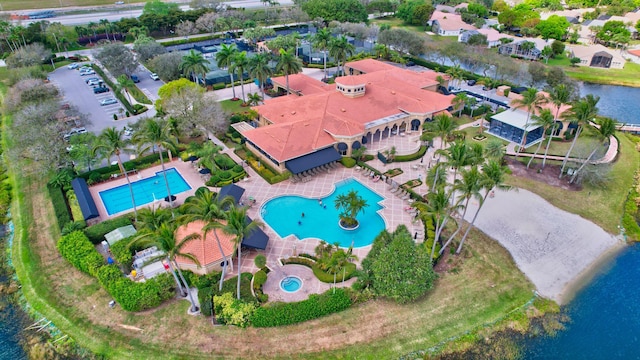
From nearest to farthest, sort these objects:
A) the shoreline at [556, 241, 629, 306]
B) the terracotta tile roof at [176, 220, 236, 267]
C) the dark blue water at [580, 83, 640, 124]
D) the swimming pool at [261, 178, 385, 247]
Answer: the terracotta tile roof at [176, 220, 236, 267], the shoreline at [556, 241, 629, 306], the swimming pool at [261, 178, 385, 247], the dark blue water at [580, 83, 640, 124]

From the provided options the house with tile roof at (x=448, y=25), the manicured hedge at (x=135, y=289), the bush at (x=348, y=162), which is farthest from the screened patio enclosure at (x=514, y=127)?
the house with tile roof at (x=448, y=25)

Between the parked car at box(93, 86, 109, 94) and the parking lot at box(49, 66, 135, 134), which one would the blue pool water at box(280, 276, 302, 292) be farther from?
the parked car at box(93, 86, 109, 94)

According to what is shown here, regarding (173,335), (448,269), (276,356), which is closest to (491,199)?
(448,269)

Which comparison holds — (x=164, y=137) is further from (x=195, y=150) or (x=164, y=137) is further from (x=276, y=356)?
(x=276, y=356)

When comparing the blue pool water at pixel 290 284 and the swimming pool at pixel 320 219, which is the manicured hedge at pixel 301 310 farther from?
the swimming pool at pixel 320 219

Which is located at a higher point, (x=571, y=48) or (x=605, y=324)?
(x=571, y=48)

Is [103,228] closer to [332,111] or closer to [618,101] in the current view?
[332,111]

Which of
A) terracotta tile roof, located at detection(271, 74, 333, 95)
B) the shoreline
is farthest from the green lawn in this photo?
terracotta tile roof, located at detection(271, 74, 333, 95)
